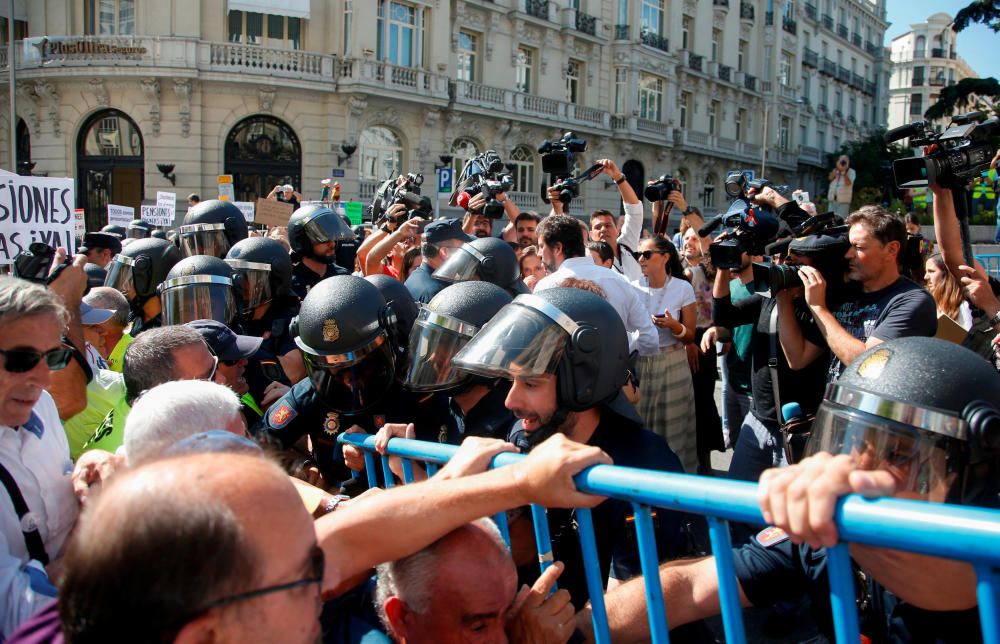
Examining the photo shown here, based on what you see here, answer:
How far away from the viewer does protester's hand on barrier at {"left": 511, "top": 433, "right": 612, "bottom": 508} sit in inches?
56.5

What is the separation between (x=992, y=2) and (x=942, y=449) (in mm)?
22613

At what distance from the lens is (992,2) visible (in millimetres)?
19297

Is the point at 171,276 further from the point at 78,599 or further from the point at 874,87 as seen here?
the point at 874,87

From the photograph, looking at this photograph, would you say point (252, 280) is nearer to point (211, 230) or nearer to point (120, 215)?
point (211, 230)

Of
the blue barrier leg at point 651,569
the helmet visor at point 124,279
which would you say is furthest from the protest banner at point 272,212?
the blue barrier leg at point 651,569

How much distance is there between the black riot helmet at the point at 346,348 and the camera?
297 centimetres

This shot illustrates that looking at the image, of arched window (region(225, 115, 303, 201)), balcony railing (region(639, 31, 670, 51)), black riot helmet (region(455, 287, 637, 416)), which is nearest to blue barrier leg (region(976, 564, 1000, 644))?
black riot helmet (region(455, 287, 637, 416))

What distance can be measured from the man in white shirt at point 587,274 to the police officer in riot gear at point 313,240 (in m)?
1.49

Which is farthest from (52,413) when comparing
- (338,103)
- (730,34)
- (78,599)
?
(730,34)

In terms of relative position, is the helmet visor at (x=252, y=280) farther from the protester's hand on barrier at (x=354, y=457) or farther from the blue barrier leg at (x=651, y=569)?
the blue barrier leg at (x=651, y=569)

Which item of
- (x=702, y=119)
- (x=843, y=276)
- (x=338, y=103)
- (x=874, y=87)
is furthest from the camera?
(x=874, y=87)

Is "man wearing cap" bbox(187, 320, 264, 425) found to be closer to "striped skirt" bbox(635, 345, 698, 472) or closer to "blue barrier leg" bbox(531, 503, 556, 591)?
"blue barrier leg" bbox(531, 503, 556, 591)

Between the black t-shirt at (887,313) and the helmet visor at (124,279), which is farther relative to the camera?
the helmet visor at (124,279)

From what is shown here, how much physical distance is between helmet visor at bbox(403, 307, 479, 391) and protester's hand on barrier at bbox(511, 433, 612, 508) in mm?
1319
